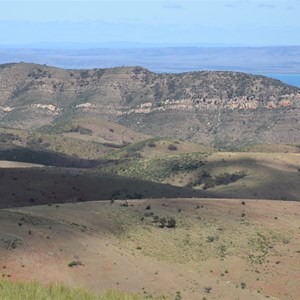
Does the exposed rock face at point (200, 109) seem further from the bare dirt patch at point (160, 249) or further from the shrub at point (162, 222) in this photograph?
the shrub at point (162, 222)

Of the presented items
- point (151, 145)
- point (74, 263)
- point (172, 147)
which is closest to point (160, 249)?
point (74, 263)

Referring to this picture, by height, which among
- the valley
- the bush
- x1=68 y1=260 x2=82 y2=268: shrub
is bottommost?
the bush

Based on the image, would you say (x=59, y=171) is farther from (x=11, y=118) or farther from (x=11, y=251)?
(x=11, y=118)

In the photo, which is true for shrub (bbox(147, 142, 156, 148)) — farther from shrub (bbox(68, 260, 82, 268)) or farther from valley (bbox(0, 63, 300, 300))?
shrub (bbox(68, 260, 82, 268))

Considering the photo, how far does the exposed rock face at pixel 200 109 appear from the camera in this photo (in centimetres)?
16912

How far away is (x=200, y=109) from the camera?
182m

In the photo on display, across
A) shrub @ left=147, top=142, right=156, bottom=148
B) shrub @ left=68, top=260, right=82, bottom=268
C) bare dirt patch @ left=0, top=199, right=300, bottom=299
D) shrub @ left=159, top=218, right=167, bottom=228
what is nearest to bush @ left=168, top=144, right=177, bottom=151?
shrub @ left=147, top=142, right=156, bottom=148

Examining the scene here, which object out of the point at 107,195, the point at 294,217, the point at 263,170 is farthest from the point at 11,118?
the point at 294,217

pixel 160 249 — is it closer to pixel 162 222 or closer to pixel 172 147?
pixel 162 222

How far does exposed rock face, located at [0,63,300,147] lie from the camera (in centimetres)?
16912

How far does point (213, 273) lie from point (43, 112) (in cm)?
16668

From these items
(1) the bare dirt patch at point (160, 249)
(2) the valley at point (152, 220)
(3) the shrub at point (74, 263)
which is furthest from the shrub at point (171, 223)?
(3) the shrub at point (74, 263)

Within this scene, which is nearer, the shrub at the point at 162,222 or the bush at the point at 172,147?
the shrub at the point at 162,222

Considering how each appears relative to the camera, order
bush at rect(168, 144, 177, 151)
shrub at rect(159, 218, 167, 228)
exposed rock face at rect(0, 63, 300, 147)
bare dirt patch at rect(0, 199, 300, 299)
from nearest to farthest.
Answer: bare dirt patch at rect(0, 199, 300, 299) → shrub at rect(159, 218, 167, 228) → bush at rect(168, 144, 177, 151) → exposed rock face at rect(0, 63, 300, 147)
